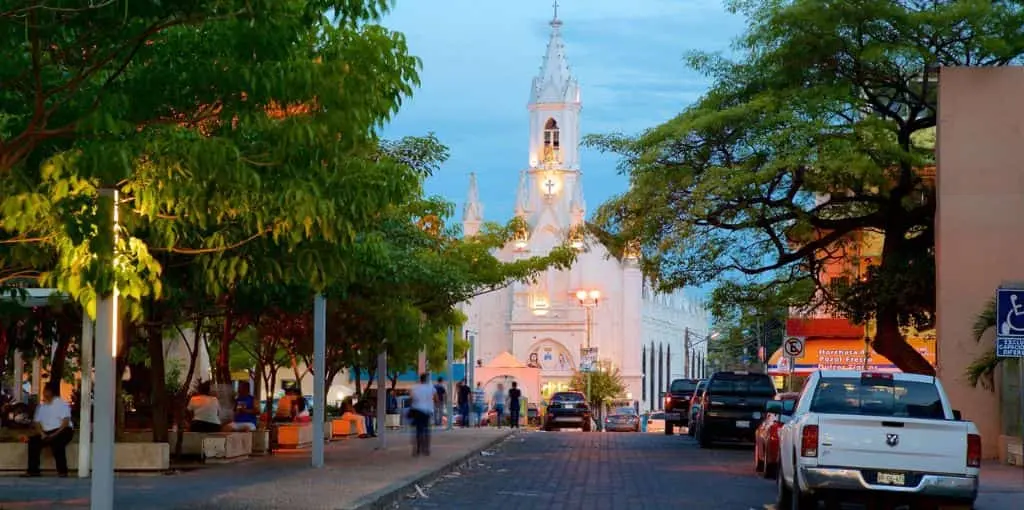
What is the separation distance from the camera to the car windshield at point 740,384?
3941 cm

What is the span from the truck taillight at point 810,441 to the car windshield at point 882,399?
0.79 meters

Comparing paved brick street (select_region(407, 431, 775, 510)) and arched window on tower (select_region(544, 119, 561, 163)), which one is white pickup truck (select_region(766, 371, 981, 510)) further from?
arched window on tower (select_region(544, 119, 561, 163))

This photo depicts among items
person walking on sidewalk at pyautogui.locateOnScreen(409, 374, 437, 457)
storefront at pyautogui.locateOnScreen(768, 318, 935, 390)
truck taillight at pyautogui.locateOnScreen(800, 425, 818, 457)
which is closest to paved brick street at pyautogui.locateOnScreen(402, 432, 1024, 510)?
person walking on sidewalk at pyautogui.locateOnScreen(409, 374, 437, 457)

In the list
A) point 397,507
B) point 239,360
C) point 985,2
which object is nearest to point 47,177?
point 397,507

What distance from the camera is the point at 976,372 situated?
31.8m

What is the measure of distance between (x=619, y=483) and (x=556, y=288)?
9383cm

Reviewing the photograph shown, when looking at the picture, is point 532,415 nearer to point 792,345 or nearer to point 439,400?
point 439,400

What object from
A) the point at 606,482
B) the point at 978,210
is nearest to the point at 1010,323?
the point at 606,482

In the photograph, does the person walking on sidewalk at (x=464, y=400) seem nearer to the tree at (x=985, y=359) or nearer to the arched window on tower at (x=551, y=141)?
the tree at (x=985, y=359)

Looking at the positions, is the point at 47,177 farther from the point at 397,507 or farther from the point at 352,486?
the point at 352,486

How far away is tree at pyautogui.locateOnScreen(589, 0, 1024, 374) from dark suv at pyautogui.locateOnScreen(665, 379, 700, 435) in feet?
52.1

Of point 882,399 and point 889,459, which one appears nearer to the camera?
point 889,459

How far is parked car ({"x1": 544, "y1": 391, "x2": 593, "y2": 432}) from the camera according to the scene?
64.1m

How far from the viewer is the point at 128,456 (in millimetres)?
24641
